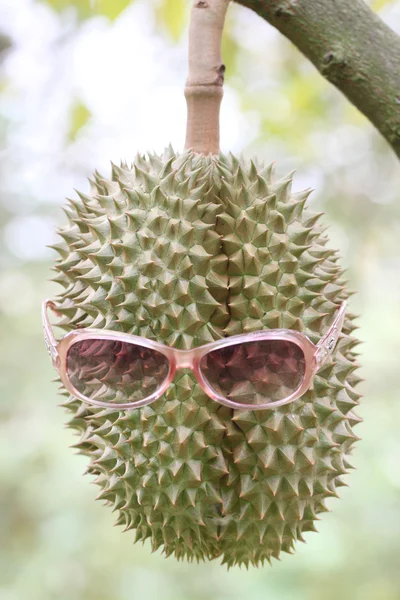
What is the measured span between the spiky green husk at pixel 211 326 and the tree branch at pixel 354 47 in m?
0.18

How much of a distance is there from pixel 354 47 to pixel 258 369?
51 centimetres

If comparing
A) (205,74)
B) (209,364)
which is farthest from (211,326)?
(205,74)

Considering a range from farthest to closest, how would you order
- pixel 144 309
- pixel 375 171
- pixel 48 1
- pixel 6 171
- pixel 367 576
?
1. pixel 6 171
2. pixel 375 171
3. pixel 367 576
4. pixel 48 1
5. pixel 144 309

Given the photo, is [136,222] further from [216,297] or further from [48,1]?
[48,1]

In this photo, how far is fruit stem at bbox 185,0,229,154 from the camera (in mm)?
1115

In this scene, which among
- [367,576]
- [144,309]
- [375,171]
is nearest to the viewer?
[144,309]

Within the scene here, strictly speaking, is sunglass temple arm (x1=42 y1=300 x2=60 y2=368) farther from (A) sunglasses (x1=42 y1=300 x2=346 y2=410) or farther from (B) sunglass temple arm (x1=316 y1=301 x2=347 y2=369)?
(B) sunglass temple arm (x1=316 y1=301 x2=347 y2=369)

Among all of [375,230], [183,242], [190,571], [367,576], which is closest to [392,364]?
[375,230]

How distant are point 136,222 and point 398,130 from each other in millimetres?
424

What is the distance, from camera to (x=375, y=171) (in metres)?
3.71

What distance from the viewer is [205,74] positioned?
112cm

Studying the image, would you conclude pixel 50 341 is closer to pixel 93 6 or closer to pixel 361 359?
pixel 93 6

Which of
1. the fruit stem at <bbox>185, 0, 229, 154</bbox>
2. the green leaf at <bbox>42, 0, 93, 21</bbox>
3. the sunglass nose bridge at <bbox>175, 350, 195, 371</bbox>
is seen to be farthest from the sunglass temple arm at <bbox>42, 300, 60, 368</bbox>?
the green leaf at <bbox>42, 0, 93, 21</bbox>

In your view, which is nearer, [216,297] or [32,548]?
[216,297]
